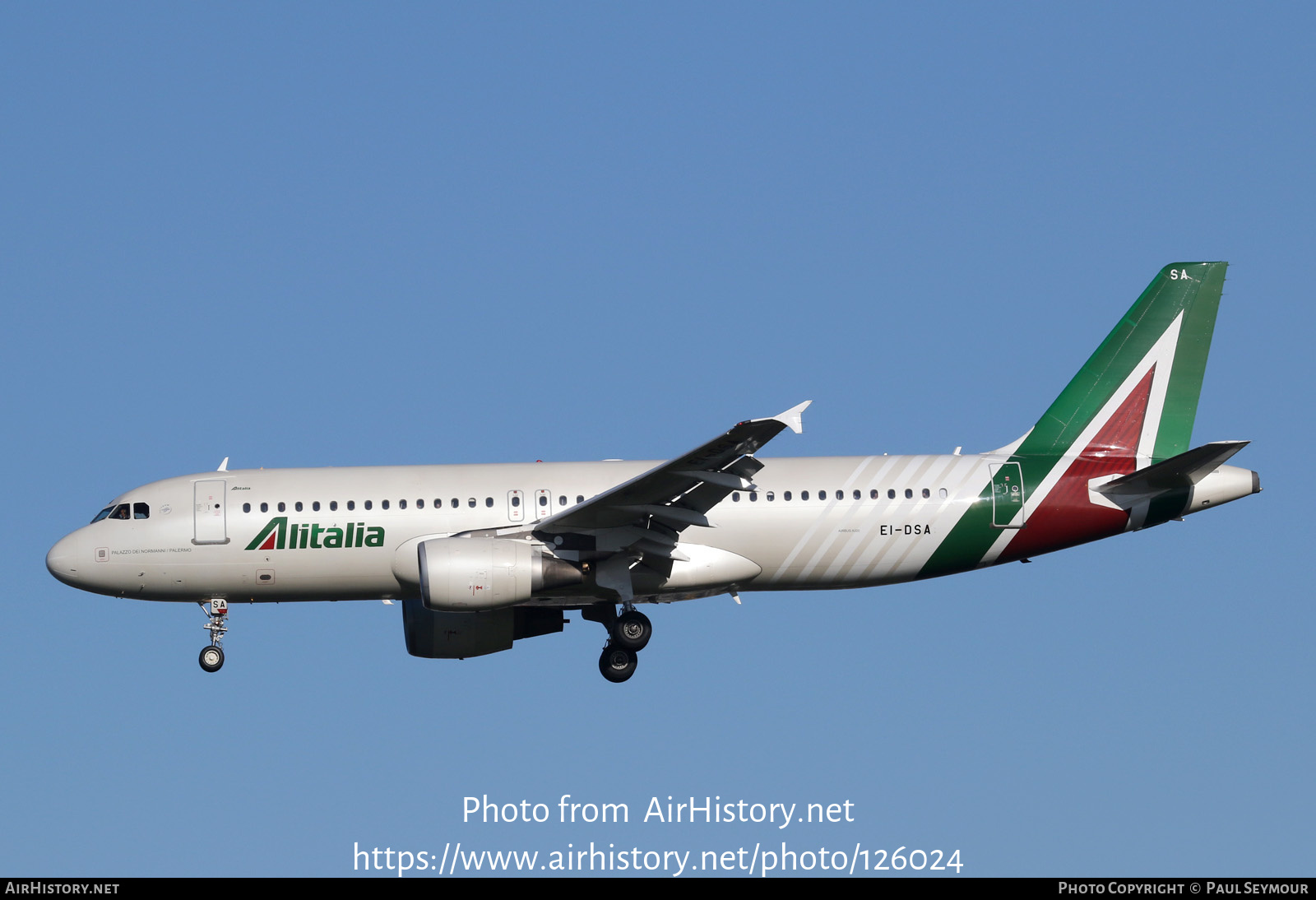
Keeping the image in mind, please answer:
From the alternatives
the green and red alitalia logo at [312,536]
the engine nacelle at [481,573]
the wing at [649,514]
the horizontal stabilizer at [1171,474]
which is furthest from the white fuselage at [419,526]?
the horizontal stabilizer at [1171,474]

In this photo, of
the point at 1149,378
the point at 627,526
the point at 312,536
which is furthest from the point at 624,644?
the point at 1149,378

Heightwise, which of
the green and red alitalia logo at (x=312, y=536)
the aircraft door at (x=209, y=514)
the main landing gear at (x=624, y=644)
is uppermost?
the aircraft door at (x=209, y=514)

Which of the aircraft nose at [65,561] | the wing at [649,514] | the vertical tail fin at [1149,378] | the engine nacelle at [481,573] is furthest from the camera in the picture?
the vertical tail fin at [1149,378]

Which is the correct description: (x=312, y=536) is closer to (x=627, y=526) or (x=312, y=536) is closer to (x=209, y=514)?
(x=209, y=514)

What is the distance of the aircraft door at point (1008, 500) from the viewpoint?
3189cm

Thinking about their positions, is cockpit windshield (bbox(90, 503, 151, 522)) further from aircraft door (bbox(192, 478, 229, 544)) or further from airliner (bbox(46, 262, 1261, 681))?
aircraft door (bbox(192, 478, 229, 544))

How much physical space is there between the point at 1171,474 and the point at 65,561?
68.8 feet

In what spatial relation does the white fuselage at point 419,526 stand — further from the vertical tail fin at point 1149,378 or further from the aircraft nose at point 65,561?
the vertical tail fin at point 1149,378

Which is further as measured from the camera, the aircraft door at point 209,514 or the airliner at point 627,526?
the aircraft door at point 209,514

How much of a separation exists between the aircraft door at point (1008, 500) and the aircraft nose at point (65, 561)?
17392 mm

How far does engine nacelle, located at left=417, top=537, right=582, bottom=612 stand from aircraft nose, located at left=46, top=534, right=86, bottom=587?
704 centimetres

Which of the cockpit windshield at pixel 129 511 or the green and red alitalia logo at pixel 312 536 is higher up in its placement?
the cockpit windshield at pixel 129 511

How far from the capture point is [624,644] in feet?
105

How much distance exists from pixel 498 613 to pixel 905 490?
8336 mm
